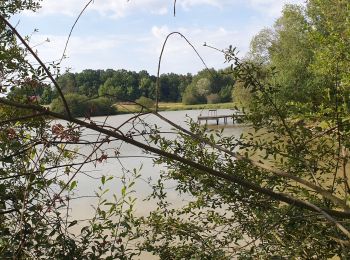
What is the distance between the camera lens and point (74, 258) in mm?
1679

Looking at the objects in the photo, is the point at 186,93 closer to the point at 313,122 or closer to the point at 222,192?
the point at 313,122

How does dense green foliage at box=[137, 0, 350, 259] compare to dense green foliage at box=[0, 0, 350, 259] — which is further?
dense green foliage at box=[137, 0, 350, 259]

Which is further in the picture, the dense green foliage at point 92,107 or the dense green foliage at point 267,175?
the dense green foliage at point 267,175

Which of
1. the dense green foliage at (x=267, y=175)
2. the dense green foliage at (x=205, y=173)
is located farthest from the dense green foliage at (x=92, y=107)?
the dense green foliage at (x=267, y=175)

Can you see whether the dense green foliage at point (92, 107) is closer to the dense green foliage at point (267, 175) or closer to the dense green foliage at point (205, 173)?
the dense green foliage at point (205, 173)

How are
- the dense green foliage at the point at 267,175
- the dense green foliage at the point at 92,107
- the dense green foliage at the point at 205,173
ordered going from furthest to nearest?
the dense green foliage at the point at 267,175
the dense green foliage at the point at 205,173
the dense green foliage at the point at 92,107

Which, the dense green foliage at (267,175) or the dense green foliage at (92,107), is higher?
the dense green foliage at (92,107)

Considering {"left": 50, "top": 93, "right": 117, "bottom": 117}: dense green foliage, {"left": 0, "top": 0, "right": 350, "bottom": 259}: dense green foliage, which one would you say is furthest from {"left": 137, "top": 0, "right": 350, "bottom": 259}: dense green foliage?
{"left": 50, "top": 93, "right": 117, "bottom": 117}: dense green foliage

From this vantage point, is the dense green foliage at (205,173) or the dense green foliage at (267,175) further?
the dense green foliage at (267,175)

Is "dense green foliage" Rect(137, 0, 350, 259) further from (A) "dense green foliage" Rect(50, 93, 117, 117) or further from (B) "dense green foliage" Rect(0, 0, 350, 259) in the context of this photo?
(A) "dense green foliage" Rect(50, 93, 117, 117)

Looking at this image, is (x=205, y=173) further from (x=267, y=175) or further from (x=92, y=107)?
(x=92, y=107)

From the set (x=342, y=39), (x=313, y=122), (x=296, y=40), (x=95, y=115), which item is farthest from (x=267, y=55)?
(x=95, y=115)

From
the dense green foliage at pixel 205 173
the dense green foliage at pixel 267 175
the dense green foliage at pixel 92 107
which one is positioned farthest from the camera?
the dense green foliage at pixel 267 175

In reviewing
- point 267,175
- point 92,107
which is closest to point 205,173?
point 267,175
